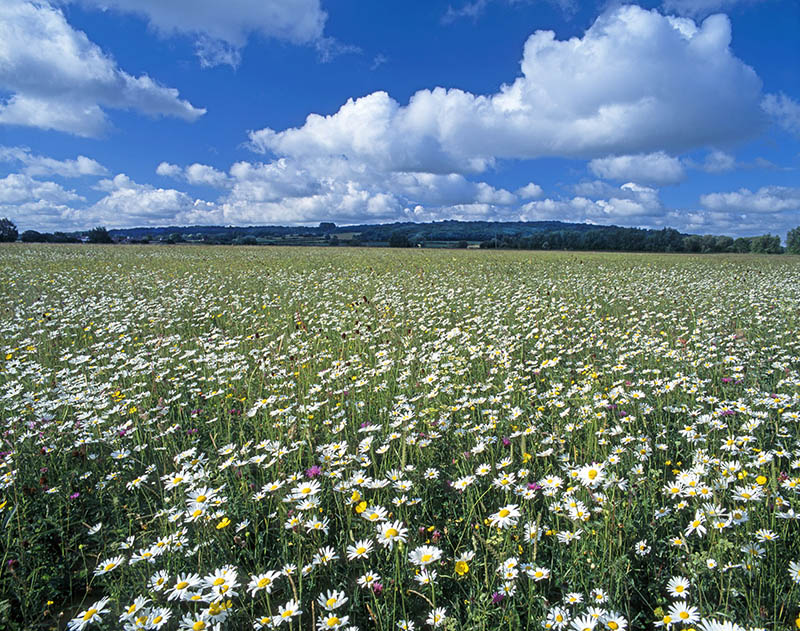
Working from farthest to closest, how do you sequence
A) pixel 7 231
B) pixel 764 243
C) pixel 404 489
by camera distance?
pixel 764 243 < pixel 7 231 < pixel 404 489

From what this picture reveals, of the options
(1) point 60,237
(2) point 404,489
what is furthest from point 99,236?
(2) point 404,489

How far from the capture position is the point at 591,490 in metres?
2.63

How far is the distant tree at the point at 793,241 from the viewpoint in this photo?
2724 inches

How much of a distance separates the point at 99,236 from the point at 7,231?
12.2 metres

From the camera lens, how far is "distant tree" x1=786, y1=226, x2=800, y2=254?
6919cm

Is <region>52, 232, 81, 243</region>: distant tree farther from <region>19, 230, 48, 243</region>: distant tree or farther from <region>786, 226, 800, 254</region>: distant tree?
<region>786, 226, 800, 254</region>: distant tree

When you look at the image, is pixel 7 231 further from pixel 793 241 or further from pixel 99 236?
pixel 793 241

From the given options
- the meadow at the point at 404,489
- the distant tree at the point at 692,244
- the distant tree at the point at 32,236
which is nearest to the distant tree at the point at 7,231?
the distant tree at the point at 32,236

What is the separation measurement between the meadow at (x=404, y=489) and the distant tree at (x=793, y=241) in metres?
85.8

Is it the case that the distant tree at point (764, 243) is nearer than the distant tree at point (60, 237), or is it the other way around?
the distant tree at point (60, 237)

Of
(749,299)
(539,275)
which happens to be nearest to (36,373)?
(749,299)

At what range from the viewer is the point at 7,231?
66.2 meters

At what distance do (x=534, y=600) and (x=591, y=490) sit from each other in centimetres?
88

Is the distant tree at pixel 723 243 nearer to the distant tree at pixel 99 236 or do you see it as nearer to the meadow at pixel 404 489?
the meadow at pixel 404 489
